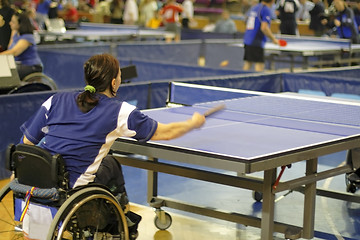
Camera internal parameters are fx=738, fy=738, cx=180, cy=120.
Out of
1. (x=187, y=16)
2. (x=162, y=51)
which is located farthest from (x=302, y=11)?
(x=162, y=51)

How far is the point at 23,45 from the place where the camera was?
823 cm

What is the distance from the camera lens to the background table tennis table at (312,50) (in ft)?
38.3

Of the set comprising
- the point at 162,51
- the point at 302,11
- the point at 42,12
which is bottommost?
the point at 162,51

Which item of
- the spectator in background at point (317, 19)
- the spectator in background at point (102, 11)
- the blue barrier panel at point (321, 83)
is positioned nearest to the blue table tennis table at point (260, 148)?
the blue barrier panel at point (321, 83)

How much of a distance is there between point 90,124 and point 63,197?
1.29ft

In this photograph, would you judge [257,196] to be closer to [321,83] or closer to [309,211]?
[309,211]

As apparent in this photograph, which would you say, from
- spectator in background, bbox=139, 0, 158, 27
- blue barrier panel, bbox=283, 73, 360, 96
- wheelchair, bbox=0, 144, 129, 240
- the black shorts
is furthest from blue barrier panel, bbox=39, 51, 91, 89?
spectator in background, bbox=139, 0, 158, 27

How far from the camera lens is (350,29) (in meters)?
13.8

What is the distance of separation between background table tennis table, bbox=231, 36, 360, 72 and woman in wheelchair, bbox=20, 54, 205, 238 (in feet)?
25.5

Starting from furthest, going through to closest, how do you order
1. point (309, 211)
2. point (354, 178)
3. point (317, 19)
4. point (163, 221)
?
point (317, 19), point (354, 178), point (163, 221), point (309, 211)

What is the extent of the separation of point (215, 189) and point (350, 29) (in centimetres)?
821

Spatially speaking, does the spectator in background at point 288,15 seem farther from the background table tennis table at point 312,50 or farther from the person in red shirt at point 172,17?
the person in red shirt at point 172,17

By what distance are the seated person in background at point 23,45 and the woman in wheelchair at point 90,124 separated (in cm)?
450

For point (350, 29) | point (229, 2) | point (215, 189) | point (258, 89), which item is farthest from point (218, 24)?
point (215, 189)
